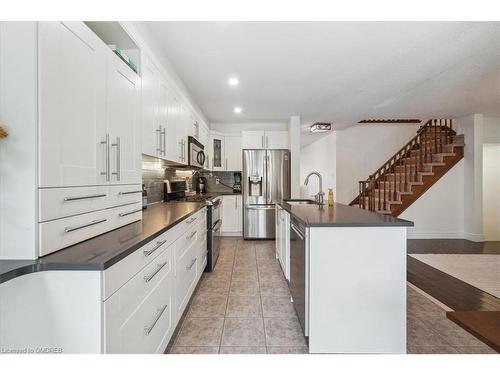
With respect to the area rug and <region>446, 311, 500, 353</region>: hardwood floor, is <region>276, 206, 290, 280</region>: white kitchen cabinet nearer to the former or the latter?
<region>446, 311, 500, 353</region>: hardwood floor

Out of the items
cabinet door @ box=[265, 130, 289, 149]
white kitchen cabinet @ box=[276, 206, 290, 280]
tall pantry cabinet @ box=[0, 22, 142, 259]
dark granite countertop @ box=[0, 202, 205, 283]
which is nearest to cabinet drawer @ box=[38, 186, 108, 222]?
tall pantry cabinet @ box=[0, 22, 142, 259]

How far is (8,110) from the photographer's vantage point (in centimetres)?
95

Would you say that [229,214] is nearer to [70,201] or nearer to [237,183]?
[237,183]

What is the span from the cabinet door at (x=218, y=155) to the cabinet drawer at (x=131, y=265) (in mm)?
3890

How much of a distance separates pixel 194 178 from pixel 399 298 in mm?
4272

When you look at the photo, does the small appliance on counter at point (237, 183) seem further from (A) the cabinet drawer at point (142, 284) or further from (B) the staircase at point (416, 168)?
(A) the cabinet drawer at point (142, 284)

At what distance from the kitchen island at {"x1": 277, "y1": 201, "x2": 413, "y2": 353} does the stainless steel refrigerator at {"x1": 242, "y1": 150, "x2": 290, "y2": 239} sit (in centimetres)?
334

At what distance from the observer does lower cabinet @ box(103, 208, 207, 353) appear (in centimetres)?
100

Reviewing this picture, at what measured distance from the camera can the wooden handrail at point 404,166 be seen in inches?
213

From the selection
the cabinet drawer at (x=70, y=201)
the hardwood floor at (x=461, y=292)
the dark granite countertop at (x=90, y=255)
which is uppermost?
the cabinet drawer at (x=70, y=201)

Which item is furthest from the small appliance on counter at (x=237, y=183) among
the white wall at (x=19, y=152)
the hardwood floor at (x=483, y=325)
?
the hardwood floor at (x=483, y=325)

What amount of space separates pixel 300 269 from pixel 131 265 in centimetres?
121

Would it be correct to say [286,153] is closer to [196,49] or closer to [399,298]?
[196,49]

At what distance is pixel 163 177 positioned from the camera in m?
3.49
